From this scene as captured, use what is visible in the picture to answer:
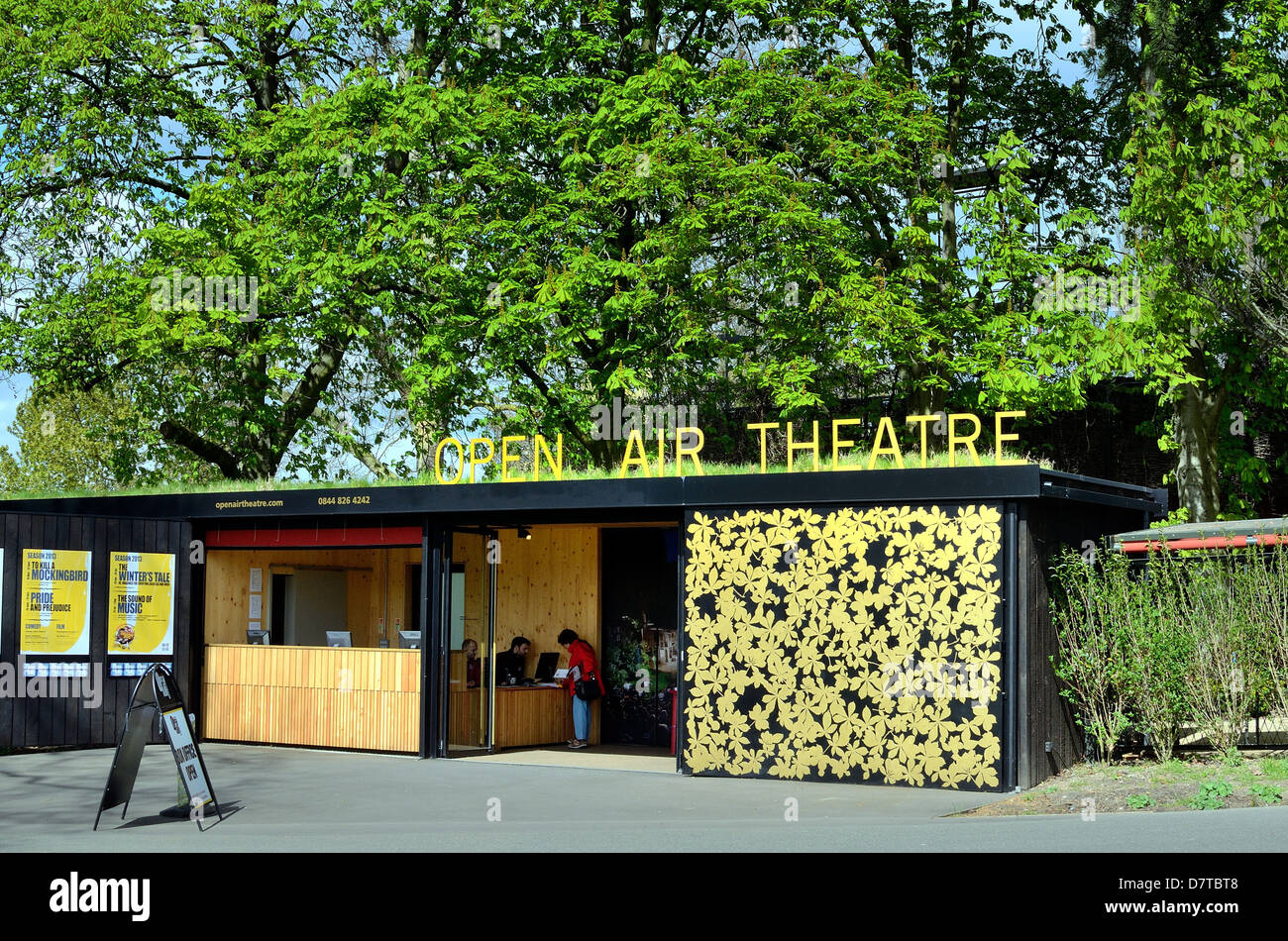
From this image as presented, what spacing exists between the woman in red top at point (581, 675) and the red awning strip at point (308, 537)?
2.50 metres

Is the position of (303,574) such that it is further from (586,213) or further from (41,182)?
(41,182)

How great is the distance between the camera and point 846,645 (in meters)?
13.7

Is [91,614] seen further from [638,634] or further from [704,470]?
[704,470]

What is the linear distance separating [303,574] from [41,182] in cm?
1242

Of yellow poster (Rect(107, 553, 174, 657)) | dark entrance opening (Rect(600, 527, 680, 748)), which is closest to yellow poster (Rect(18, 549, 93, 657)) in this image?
yellow poster (Rect(107, 553, 174, 657))

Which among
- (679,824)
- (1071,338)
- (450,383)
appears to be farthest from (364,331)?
(679,824)

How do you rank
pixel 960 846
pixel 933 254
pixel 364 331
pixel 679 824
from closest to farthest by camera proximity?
1. pixel 960 846
2. pixel 679 824
3. pixel 933 254
4. pixel 364 331

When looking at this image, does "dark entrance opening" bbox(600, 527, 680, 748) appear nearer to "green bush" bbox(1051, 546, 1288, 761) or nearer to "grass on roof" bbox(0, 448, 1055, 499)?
"grass on roof" bbox(0, 448, 1055, 499)

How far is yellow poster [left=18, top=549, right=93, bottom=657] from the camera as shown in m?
16.9

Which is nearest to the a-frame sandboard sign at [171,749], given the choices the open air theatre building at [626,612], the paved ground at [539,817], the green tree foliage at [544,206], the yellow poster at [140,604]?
the paved ground at [539,817]

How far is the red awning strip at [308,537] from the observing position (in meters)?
17.0

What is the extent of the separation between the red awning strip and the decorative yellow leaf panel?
167 inches

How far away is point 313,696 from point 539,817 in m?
7.01

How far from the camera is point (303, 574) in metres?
20.2
